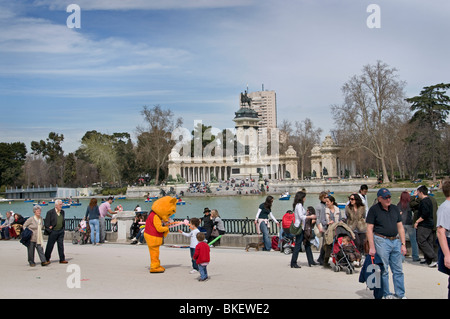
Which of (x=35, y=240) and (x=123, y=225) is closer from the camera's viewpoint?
(x=35, y=240)

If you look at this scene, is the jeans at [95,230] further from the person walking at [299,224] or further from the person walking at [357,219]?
the person walking at [357,219]

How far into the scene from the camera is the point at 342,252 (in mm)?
10039

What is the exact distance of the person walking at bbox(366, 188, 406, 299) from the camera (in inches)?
289

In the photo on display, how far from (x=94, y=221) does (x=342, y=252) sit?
9.00 metres

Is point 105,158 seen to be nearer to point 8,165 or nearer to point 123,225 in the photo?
point 8,165

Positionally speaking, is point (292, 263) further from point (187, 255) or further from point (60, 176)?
point (60, 176)

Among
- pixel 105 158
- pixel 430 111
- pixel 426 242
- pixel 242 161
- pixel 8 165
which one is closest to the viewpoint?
pixel 426 242

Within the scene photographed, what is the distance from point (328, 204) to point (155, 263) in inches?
159

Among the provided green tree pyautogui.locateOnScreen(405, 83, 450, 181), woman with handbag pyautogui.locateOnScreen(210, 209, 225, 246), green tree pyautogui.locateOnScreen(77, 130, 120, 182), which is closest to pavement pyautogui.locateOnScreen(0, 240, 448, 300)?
woman with handbag pyautogui.locateOnScreen(210, 209, 225, 246)

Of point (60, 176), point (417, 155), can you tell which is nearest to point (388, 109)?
point (417, 155)

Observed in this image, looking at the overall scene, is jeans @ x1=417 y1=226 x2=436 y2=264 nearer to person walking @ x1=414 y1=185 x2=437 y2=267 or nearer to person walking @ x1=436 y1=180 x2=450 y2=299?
person walking @ x1=414 y1=185 x2=437 y2=267

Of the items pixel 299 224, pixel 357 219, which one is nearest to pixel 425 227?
pixel 357 219

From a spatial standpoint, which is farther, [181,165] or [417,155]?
[181,165]
